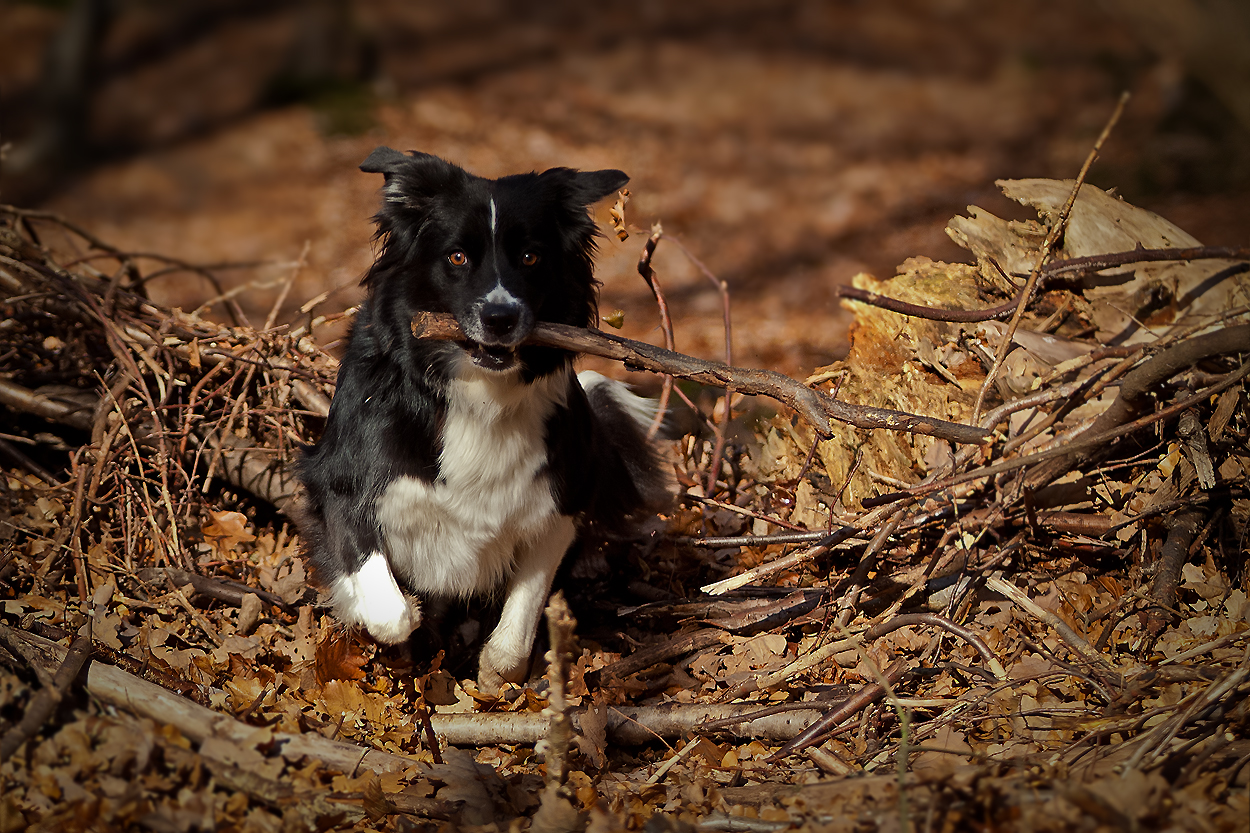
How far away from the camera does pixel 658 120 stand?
13.4 m

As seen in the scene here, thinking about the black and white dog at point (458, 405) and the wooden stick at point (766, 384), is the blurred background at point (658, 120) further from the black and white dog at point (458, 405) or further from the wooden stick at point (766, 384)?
the wooden stick at point (766, 384)

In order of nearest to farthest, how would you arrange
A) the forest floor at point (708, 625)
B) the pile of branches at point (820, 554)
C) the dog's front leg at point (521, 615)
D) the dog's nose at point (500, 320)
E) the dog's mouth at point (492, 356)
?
the forest floor at point (708, 625) < the pile of branches at point (820, 554) < the dog's nose at point (500, 320) < the dog's mouth at point (492, 356) < the dog's front leg at point (521, 615)

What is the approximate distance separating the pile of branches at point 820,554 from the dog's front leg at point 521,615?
138 millimetres

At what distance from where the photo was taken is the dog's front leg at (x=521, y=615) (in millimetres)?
3580

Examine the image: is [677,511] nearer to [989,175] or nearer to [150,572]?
[150,572]

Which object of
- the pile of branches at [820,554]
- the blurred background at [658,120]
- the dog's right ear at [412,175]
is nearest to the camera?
the pile of branches at [820,554]

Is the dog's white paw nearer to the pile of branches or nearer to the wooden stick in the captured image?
the pile of branches

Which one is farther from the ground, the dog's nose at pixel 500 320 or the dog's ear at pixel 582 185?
the dog's ear at pixel 582 185

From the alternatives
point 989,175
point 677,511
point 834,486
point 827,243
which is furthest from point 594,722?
point 989,175

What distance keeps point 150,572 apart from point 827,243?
8.08 m

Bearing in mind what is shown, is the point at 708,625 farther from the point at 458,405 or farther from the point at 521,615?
the point at 458,405

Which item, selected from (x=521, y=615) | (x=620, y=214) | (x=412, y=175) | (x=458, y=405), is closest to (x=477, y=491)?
(x=458, y=405)

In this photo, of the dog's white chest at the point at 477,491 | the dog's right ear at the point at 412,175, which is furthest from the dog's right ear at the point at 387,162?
the dog's white chest at the point at 477,491

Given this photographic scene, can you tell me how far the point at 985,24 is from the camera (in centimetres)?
1508
